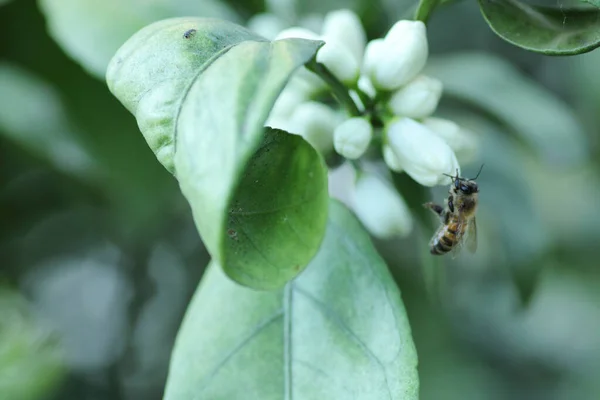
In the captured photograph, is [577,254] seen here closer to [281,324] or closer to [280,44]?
[281,324]

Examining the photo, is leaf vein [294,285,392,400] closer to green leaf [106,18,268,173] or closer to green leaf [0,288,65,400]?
green leaf [106,18,268,173]

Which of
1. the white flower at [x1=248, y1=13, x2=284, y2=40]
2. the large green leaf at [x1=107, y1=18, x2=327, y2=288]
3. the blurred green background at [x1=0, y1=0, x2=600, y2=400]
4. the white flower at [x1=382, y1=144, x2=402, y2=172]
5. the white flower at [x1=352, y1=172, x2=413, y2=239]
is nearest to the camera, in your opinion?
the large green leaf at [x1=107, y1=18, x2=327, y2=288]

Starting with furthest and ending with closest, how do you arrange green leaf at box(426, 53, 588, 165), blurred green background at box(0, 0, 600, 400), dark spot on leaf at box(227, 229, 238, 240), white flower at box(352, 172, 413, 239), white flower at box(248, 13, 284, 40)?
green leaf at box(426, 53, 588, 165), blurred green background at box(0, 0, 600, 400), white flower at box(248, 13, 284, 40), white flower at box(352, 172, 413, 239), dark spot on leaf at box(227, 229, 238, 240)

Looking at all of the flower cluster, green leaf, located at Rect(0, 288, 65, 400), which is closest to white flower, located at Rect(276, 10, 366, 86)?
the flower cluster

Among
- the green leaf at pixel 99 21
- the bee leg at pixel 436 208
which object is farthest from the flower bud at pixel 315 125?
the green leaf at pixel 99 21

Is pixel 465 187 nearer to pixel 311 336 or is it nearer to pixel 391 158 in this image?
pixel 391 158

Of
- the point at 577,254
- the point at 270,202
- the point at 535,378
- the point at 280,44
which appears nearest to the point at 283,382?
the point at 270,202
